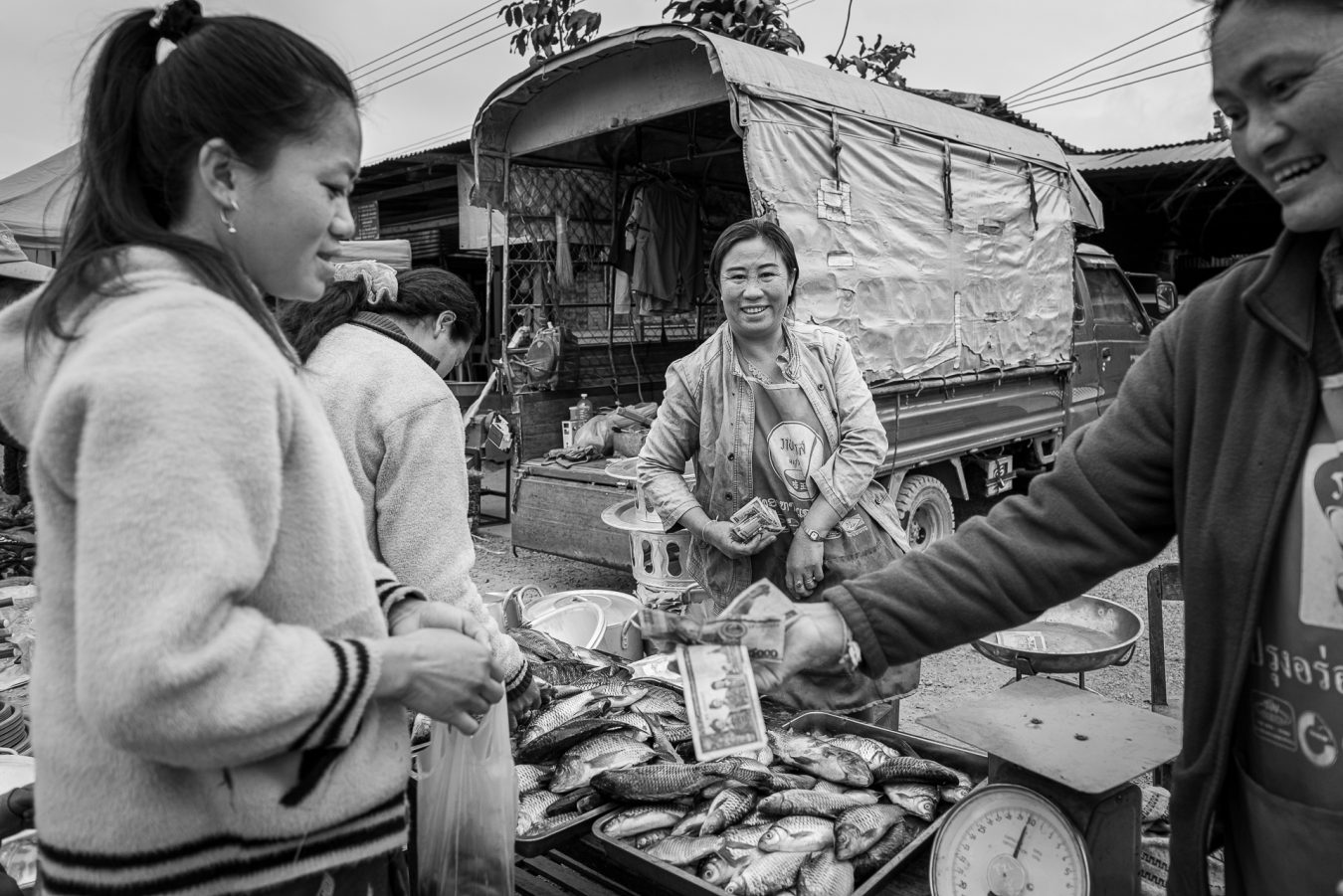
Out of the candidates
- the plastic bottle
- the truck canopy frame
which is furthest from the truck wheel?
the plastic bottle

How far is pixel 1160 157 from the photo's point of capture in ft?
40.3

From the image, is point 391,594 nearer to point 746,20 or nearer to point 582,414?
point 582,414

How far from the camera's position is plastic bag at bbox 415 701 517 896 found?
1868mm

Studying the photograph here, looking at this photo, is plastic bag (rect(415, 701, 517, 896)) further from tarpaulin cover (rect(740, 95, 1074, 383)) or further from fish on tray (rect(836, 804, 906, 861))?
tarpaulin cover (rect(740, 95, 1074, 383))

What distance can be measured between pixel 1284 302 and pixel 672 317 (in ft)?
28.2

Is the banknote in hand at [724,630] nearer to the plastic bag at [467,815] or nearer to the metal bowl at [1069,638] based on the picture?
the plastic bag at [467,815]

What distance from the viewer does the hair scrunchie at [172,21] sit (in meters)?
1.26

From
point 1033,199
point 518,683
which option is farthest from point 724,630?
point 1033,199

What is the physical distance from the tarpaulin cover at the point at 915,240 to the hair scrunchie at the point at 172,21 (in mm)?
4063

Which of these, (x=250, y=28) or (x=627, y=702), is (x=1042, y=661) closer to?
(x=627, y=702)

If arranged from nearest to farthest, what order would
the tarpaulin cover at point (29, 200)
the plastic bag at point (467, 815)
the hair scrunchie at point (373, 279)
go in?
1. the plastic bag at point (467, 815)
2. the hair scrunchie at point (373, 279)
3. the tarpaulin cover at point (29, 200)

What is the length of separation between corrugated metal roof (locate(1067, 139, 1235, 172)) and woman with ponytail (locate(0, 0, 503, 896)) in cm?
1248

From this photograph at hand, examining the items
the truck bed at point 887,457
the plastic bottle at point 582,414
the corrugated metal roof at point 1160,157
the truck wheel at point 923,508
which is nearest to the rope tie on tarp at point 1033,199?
the truck bed at point 887,457

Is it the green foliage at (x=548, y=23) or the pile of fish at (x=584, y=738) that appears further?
the green foliage at (x=548, y=23)
